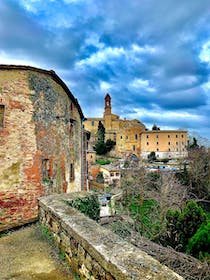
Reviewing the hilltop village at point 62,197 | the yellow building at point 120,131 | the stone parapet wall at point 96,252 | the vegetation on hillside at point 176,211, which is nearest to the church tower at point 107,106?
the yellow building at point 120,131

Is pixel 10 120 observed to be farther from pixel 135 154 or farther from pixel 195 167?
pixel 135 154

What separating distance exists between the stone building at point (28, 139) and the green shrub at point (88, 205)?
2225mm

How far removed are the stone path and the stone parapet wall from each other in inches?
8.1

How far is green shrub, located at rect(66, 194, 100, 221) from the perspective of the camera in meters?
5.09

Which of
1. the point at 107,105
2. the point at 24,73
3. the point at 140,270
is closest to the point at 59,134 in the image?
the point at 24,73

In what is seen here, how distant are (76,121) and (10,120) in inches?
198

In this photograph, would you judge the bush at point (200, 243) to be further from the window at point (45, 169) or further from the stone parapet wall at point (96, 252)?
the stone parapet wall at point (96, 252)

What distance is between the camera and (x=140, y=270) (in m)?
2.13

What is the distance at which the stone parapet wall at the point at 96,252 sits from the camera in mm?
2137

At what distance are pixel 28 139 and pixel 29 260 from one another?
4707 mm

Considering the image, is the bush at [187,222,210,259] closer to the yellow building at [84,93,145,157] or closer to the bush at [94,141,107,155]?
the bush at [94,141,107,155]

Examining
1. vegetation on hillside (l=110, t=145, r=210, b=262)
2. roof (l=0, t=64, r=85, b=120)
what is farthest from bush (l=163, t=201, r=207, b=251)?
roof (l=0, t=64, r=85, b=120)

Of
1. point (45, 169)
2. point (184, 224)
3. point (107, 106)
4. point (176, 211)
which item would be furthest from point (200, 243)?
point (107, 106)

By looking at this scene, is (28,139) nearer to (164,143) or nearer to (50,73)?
(50,73)
